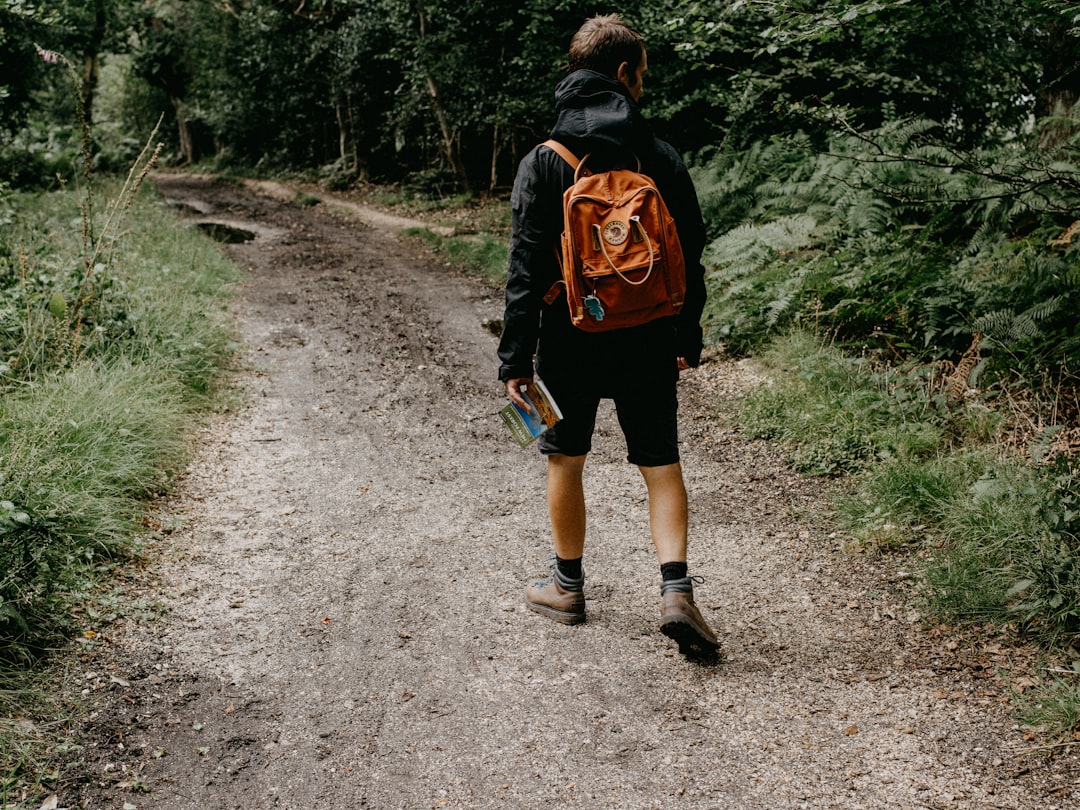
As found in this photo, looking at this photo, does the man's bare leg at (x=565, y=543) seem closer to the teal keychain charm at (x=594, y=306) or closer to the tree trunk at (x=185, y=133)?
the teal keychain charm at (x=594, y=306)

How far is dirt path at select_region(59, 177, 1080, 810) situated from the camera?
2.56 m

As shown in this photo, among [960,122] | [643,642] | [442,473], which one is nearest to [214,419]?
[442,473]

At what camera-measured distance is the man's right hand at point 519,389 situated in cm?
310

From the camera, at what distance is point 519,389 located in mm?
3121

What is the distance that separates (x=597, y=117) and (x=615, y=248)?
46 cm

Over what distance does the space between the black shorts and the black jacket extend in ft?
0.19

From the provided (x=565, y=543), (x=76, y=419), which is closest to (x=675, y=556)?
(x=565, y=543)

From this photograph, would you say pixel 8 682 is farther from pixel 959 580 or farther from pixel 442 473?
pixel 959 580

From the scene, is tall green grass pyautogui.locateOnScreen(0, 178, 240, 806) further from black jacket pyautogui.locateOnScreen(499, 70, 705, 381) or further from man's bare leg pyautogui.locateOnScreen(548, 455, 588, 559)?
black jacket pyautogui.locateOnScreen(499, 70, 705, 381)

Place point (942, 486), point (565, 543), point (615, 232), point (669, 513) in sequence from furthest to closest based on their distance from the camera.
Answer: point (942, 486) < point (565, 543) < point (669, 513) < point (615, 232)

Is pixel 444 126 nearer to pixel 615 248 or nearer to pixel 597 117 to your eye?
pixel 597 117

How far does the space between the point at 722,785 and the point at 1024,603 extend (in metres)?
A: 1.47

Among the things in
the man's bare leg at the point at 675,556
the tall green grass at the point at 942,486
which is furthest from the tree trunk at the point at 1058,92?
the man's bare leg at the point at 675,556

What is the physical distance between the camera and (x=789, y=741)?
272 cm
